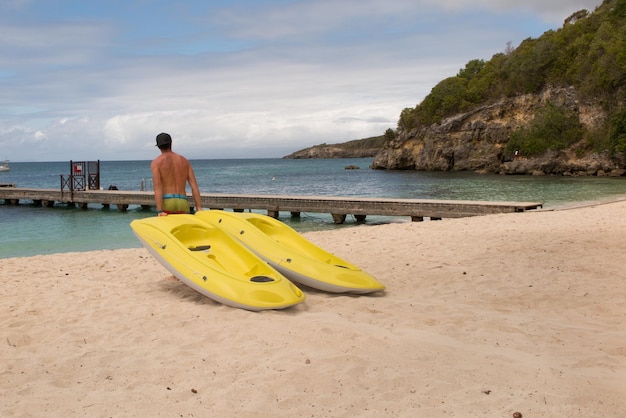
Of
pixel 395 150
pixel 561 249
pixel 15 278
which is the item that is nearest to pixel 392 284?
pixel 561 249

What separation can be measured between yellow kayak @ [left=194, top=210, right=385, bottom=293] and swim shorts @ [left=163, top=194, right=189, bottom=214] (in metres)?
0.29

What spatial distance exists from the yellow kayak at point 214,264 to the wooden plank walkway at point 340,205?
13.3 m

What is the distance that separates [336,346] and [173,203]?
11.6 feet

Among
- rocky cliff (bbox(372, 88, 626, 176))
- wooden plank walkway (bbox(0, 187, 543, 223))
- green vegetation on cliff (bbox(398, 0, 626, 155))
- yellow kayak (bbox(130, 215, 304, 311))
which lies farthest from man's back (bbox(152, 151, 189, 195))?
rocky cliff (bbox(372, 88, 626, 176))

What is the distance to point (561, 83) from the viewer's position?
61.5m

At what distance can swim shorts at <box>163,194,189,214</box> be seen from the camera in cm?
767

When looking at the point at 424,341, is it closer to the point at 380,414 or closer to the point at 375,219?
the point at 380,414

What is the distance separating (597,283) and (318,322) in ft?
13.7

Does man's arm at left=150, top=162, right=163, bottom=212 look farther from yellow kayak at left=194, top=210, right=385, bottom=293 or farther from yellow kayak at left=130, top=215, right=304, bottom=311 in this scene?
yellow kayak at left=194, top=210, right=385, bottom=293

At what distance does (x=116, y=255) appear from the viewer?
1159cm

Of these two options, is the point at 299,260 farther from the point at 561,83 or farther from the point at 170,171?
the point at 561,83

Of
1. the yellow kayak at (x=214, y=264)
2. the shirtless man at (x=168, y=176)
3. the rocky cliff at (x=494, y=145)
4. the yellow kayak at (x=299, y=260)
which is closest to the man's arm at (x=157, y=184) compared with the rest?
the shirtless man at (x=168, y=176)

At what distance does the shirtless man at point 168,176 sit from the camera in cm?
744

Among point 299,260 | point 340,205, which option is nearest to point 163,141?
Answer: point 299,260
